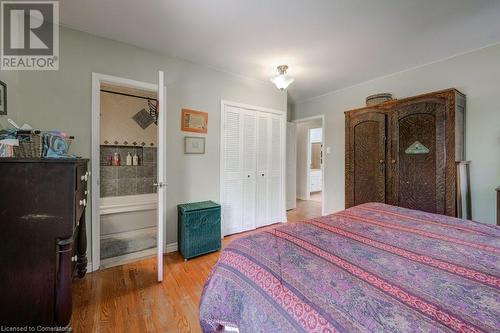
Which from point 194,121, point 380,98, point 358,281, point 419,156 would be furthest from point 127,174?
point 419,156

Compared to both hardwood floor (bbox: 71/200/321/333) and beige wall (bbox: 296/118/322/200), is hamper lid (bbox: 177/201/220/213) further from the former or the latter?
beige wall (bbox: 296/118/322/200)

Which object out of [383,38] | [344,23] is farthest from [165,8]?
[383,38]

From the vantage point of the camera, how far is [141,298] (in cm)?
180

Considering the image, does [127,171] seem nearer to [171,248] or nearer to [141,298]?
[171,248]

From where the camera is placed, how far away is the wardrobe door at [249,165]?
333 centimetres

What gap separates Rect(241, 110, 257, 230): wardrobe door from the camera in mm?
3330

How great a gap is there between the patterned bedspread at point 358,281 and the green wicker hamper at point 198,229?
1401 mm

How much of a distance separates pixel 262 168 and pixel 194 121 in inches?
52.7

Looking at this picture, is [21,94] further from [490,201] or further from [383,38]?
[490,201]

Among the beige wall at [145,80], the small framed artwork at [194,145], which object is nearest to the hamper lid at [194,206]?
the beige wall at [145,80]

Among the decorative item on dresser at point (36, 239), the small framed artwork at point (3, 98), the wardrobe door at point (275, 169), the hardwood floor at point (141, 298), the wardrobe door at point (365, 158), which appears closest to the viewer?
the decorative item on dresser at point (36, 239)

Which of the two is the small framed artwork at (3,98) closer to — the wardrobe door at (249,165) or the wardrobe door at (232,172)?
the wardrobe door at (232,172)

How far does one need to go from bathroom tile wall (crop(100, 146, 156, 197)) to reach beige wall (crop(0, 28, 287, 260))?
143 cm

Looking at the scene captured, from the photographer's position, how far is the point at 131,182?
368 cm
